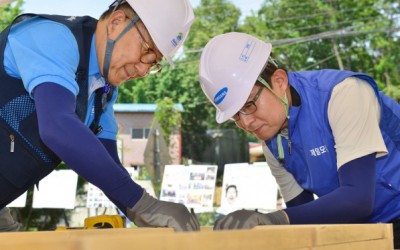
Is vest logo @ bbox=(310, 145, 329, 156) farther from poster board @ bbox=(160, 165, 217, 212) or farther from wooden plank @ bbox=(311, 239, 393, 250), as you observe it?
poster board @ bbox=(160, 165, 217, 212)

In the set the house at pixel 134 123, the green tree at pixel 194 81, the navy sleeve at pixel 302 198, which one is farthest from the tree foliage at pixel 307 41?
the navy sleeve at pixel 302 198

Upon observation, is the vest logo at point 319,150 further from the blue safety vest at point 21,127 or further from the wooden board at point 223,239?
the blue safety vest at point 21,127

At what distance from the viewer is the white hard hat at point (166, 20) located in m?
2.09

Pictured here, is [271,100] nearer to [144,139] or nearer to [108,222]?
[108,222]

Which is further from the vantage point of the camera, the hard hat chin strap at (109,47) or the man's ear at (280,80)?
the man's ear at (280,80)

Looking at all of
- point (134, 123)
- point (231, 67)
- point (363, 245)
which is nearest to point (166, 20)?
point (231, 67)

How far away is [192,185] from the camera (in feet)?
30.9

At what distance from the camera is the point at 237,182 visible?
873cm

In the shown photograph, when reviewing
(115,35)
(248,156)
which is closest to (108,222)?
(115,35)

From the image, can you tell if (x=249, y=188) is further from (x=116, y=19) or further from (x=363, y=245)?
(x=363, y=245)

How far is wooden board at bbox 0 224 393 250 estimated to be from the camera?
2.58 feet

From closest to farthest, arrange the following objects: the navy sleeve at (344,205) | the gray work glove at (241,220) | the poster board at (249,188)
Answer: the gray work glove at (241,220) → the navy sleeve at (344,205) → the poster board at (249,188)

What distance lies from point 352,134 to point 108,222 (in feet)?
2.67

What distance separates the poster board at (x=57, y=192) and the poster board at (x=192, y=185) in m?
1.42
